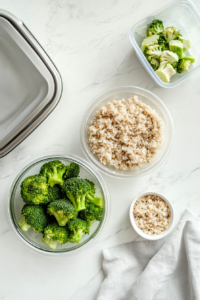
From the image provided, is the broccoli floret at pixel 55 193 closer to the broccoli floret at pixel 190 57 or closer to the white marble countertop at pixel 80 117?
the white marble countertop at pixel 80 117

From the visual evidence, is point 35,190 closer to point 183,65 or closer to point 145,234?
point 145,234

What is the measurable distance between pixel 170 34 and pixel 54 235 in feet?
4.28

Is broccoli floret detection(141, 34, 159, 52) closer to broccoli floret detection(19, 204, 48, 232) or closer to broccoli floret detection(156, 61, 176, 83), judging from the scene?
broccoli floret detection(156, 61, 176, 83)

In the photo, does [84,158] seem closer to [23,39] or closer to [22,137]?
[22,137]

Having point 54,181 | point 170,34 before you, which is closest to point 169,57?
point 170,34

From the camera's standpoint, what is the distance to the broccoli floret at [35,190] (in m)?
1.37

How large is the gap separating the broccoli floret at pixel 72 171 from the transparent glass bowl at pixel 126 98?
0.11m

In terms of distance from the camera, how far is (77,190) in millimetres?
1390

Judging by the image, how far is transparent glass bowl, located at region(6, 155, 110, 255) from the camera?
1475 mm

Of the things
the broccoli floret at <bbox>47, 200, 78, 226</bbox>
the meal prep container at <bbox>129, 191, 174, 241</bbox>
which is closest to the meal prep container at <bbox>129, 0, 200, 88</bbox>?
the meal prep container at <bbox>129, 191, 174, 241</bbox>

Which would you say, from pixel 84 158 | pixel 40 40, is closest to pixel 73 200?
pixel 84 158

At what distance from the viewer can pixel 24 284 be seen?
1.63m

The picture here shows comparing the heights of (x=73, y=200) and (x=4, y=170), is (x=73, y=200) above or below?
below

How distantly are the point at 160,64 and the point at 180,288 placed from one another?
1.34m
